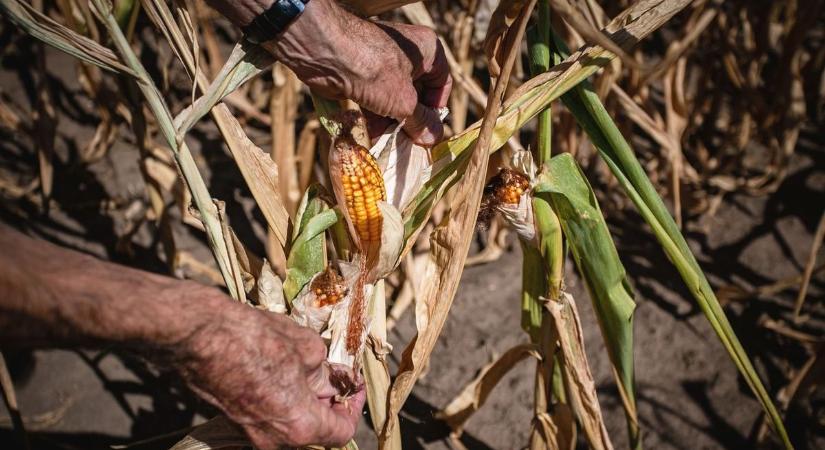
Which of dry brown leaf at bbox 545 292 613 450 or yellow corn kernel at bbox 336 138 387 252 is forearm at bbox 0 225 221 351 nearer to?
yellow corn kernel at bbox 336 138 387 252

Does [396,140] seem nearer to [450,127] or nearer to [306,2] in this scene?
[306,2]

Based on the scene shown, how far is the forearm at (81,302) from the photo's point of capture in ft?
1.69

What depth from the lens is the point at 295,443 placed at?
0.72m

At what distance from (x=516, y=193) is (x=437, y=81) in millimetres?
272

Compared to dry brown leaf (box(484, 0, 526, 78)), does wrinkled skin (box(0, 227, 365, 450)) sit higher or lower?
lower

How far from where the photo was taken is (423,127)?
943 millimetres

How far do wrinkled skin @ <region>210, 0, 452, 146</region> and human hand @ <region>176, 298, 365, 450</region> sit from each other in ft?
1.23

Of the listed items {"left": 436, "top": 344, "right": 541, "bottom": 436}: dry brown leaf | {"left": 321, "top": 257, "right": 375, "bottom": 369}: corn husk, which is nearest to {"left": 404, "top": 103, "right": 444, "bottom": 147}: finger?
{"left": 321, "top": 257, "right": 375, "bottom": 369}: corn husk

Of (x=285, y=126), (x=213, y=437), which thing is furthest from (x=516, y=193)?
(x=285, y=126)

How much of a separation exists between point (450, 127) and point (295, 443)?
1236 millimetres

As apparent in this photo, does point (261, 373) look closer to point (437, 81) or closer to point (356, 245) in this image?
point (356, 245)

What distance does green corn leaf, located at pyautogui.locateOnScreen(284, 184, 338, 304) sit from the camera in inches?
32.4

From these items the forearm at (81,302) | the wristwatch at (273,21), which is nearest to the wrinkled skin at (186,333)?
the forearm at (81,302)

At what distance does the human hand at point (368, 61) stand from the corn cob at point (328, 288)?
283 mm
